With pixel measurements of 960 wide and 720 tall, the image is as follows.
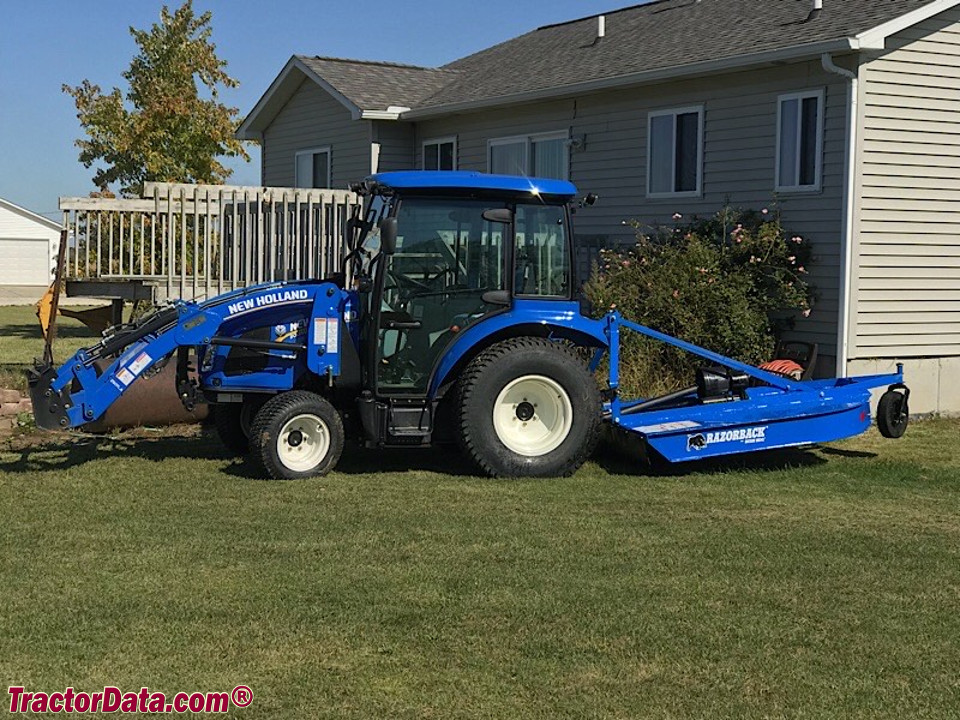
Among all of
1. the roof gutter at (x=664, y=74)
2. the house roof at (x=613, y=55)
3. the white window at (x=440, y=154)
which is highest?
the house roof at (x=613, y=55)

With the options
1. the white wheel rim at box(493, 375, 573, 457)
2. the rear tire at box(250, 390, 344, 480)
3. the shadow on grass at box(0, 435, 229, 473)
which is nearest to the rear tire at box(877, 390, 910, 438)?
the white wheel rim at box(493, 375, 573, 457)

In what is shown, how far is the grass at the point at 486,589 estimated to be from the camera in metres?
5.23

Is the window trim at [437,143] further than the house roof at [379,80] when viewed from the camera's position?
No

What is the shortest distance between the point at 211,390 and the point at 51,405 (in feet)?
3.89

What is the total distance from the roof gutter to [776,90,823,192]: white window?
0.52 meters

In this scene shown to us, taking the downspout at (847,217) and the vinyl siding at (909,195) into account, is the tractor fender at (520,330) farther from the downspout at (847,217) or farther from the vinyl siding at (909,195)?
the vinyl siding at (909,195)

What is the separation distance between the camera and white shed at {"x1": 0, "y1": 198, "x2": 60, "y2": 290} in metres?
52.4

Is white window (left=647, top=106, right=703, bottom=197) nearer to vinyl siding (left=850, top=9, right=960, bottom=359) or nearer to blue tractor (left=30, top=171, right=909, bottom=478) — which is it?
vinyl siding (left=850, top=9, right=960, bottom=359)

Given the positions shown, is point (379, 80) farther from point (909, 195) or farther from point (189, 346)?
point (189, 346)

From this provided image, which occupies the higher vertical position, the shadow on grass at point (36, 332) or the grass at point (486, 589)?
the shadow on grass at point (36, 332)

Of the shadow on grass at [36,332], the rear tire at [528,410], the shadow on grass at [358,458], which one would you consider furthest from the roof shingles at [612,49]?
the shadow on grass at [36,332]

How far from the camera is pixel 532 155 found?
18.8m

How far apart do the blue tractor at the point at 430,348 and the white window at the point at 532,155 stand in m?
8.40

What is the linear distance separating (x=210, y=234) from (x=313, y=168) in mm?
7698
